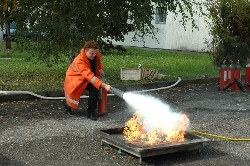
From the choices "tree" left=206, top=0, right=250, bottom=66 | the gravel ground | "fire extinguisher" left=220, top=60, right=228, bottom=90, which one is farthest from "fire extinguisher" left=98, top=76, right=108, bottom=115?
"tree" left=206, top=0, right=250, bottom=66

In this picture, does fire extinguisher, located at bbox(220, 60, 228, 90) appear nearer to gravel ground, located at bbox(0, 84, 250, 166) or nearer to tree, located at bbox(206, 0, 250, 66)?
gravel ground, located at bbox(0, 84, 250, 166)

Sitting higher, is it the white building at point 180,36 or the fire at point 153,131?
the white building at point 180,36

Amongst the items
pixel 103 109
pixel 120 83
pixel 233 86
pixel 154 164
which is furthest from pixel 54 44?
pixel 154 164

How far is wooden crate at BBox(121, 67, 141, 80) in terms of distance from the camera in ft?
40.7

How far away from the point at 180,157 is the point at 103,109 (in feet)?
9.86

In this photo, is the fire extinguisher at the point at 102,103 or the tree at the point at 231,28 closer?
the fire extinguisher at the point at 102,103

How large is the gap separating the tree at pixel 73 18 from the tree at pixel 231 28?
3.69 meters

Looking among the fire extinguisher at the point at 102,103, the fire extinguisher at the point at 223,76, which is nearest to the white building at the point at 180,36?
the fire extinguisher at the point at 223,76

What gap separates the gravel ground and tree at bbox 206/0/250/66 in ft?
15.0

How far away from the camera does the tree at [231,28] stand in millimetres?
15398

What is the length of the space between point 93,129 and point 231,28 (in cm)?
941

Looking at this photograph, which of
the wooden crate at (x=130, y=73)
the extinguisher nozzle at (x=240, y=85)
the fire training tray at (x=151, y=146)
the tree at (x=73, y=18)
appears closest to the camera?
the fire training tray at (x=151, y=146)

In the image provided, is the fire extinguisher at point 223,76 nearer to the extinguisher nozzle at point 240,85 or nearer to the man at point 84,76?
the extinguisher nozzle at point 240,85

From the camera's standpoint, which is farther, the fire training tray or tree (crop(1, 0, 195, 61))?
tree (crop(1, 0, 195, 61))
